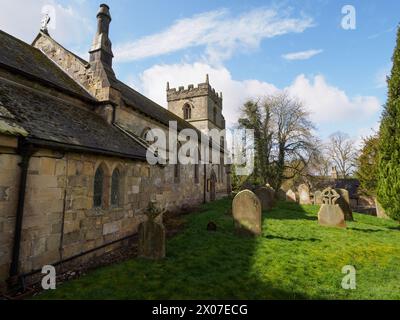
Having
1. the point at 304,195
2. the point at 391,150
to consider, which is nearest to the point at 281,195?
the point at 304,195

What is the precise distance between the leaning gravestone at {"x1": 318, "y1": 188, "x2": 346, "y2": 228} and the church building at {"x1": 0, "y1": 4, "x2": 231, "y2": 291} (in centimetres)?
808

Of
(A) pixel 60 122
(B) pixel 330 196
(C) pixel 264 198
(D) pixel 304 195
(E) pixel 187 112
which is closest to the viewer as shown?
(A) pixel 60 122

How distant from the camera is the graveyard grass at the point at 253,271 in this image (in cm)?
478

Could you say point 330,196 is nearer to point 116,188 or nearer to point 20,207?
point 116,188

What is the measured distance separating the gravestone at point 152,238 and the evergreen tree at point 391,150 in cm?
1022

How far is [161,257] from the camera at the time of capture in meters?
6.72

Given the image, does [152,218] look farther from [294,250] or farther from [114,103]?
[114,103]

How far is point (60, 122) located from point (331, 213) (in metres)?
11.9

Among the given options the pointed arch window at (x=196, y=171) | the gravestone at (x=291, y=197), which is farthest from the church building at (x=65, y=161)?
the gravestone at (x=291, y=197)

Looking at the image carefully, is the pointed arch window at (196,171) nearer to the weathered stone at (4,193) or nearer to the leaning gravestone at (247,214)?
the leaning gravestone at (247,214)

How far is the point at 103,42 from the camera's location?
12547mm

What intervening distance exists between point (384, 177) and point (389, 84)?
14.6ft

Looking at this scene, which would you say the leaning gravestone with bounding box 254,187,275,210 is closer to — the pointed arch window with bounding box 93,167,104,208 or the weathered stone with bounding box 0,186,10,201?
the pointed arch window with bounding box 93,167,104,208
